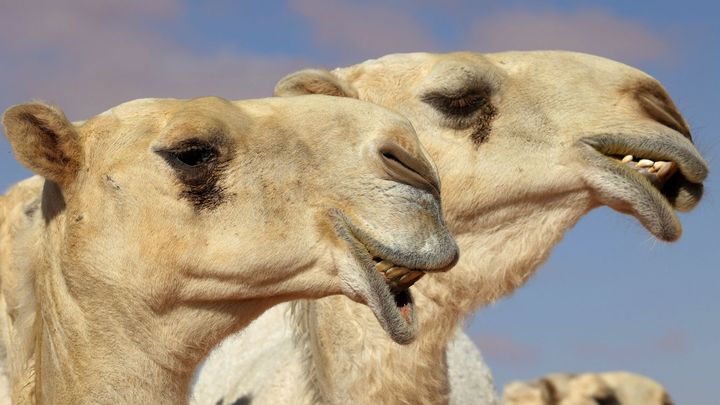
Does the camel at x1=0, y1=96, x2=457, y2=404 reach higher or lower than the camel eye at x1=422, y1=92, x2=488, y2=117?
higher

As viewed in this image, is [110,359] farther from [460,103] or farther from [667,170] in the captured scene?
[667,170]

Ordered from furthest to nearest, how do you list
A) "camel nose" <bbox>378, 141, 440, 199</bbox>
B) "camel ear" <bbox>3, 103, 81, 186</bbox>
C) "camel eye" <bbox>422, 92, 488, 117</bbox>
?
"camel eye" <bbox>422, 92, 488, 117</bbox> → "camel ear" <bbox>3, 103, 81, 186</bbox> → "camel nose" <bbox>378, 141, 440, 199</bbox>

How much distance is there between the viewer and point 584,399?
7.67 m

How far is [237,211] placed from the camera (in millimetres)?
4426

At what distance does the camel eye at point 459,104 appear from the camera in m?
6.40

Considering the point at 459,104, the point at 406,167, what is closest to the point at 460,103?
the point at 459,104

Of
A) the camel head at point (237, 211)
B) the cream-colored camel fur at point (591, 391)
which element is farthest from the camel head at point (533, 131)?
the camel head at point (237, 211)

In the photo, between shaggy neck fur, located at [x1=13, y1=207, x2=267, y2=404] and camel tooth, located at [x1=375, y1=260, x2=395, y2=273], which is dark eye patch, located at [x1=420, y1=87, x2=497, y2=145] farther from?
camel tooth, located at [x1=375, y1=260, x2=395, y2=273]

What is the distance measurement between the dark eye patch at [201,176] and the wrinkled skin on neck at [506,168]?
1.83 meters

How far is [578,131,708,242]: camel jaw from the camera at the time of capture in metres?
6.11

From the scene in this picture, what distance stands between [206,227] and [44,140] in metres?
0.62

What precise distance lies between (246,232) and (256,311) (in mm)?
333

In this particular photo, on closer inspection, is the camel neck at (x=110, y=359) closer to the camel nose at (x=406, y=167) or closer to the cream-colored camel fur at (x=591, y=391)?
→ the camel nose at (x=406, y=167)

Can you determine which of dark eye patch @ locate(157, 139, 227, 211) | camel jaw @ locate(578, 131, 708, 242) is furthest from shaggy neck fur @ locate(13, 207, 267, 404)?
camel jaw @ locate(578, 131, 708, 242)
